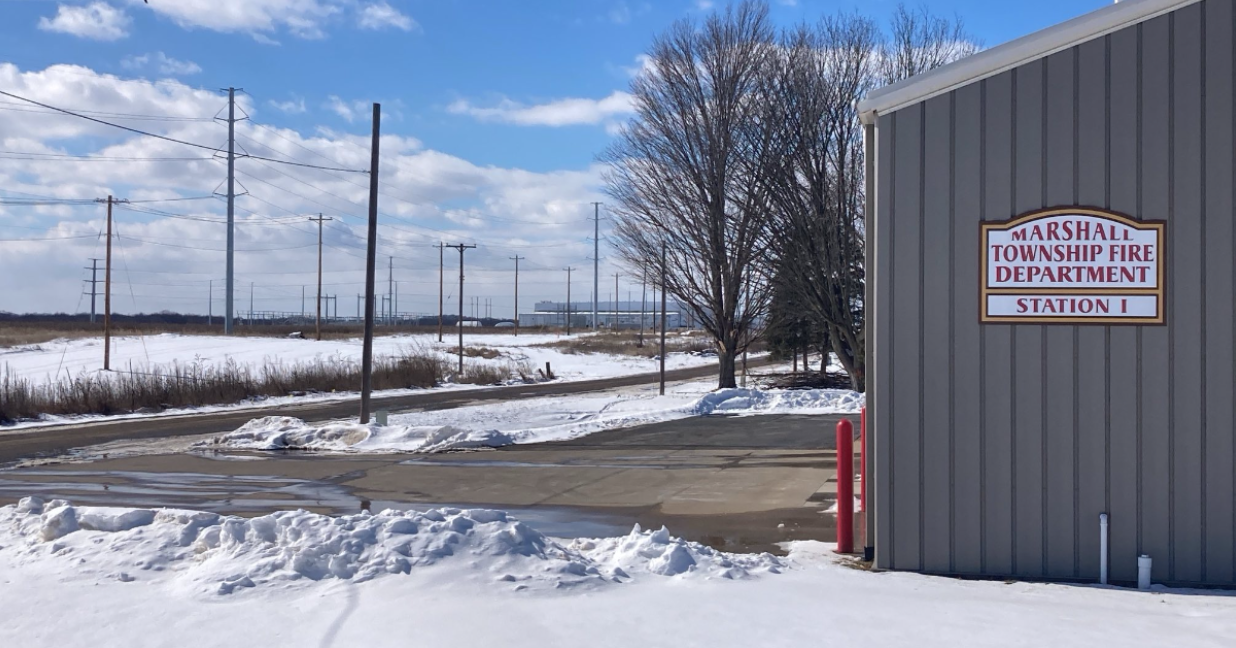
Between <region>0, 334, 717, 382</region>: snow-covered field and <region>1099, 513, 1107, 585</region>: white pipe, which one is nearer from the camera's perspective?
<region>1099, 513, 1107, 585</region>: white pipe

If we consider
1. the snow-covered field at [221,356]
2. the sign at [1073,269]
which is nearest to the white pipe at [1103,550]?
the sign at [1073,269]

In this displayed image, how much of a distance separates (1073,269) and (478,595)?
15.2 feet

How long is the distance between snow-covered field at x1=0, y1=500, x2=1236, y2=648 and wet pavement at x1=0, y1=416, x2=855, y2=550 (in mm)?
2245

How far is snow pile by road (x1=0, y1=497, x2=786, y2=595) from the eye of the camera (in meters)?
6.69

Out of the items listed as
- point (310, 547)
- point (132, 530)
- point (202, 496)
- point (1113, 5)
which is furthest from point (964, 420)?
point (202, 496)

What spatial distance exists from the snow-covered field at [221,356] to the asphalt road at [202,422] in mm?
9671

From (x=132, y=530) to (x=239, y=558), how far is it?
54.3 inches

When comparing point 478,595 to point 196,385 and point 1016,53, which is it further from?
point 196,385

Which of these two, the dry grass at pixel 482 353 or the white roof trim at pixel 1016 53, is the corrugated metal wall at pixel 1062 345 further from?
the dry grass at pixel 482 353

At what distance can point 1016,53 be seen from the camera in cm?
726

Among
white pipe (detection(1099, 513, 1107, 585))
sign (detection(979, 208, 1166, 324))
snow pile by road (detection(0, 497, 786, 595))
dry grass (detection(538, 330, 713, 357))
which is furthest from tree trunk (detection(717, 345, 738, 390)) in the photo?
dry grass (detection(538, 330, 713, 357))

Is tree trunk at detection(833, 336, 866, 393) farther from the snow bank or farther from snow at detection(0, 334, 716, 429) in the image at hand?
snow at detection(0, 334, 716, 429)

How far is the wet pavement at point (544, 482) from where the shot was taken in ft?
34.6

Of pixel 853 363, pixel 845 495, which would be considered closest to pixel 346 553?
pixel 845 495
